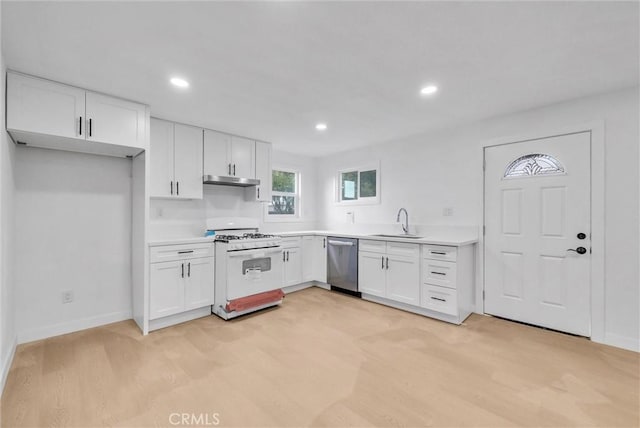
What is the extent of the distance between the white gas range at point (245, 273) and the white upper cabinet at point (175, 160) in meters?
0.62

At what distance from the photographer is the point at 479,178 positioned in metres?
3.53

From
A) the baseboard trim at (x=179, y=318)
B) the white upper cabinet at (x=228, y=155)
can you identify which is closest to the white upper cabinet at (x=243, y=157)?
the white upper cabinet at (x=228, y=155)

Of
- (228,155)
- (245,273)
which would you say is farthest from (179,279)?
(228,155)

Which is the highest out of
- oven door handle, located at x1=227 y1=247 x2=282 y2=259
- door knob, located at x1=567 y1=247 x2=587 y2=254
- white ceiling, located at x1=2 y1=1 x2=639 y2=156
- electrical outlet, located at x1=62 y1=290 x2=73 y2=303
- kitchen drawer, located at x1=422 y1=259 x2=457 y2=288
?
white ceiling, located at x1=2 y1=1 x2=639 y2=156

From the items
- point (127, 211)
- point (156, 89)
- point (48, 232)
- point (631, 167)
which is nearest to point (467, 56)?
point (631, 167)

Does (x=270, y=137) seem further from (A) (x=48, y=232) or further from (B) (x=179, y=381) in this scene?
(B) (x=179, y=381)

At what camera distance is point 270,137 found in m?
4.25

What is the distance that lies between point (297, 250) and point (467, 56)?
333 cm

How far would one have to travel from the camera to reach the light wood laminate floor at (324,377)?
175 cm

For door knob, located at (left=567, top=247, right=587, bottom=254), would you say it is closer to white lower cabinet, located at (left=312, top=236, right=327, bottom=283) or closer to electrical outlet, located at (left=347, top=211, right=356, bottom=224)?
electrical outlet, located at (left=347, top=211, right=356, bottom=224)

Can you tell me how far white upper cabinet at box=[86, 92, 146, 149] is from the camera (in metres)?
2.62

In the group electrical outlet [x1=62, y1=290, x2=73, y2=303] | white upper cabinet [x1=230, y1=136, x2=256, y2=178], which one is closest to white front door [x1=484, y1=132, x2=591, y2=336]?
white upper cabinet [x1=230, y1=136, x2=256, y2=178]

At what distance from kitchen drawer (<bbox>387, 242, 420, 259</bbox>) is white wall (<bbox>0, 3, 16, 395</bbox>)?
366 cm

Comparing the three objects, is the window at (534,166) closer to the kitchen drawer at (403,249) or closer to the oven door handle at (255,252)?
the kitchen drawer at (403,249)
